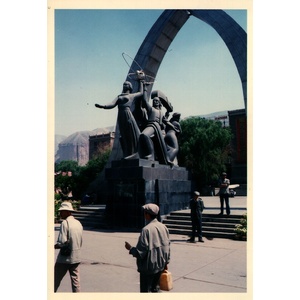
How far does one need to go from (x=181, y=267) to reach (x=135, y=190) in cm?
465

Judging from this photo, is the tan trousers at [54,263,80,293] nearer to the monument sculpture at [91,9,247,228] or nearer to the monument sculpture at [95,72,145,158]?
the monument sculpture at [91,9,247,228]

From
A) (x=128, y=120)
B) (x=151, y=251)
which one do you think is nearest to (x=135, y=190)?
(x=128, y=120)

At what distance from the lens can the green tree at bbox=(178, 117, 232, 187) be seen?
35125 millimetres

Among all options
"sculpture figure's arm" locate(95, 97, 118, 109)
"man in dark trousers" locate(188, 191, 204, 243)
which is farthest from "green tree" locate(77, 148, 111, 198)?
"man in dark trousers" locate(188, 191, 204, 243)

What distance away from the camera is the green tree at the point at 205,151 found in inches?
1383

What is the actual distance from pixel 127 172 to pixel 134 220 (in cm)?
151

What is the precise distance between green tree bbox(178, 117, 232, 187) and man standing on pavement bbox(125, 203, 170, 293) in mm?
31246

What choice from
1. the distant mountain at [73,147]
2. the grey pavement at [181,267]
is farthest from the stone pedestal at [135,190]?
the distant mountain at [73,147]

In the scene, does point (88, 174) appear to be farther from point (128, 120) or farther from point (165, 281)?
point (165, 281)

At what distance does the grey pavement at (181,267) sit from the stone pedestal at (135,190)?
1.61 metres

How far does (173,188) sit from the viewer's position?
11883mm

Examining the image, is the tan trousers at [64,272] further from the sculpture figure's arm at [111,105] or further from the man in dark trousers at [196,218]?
the sculpture figure's arm at [111,105]

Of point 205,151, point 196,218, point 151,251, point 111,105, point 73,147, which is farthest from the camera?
point 73,147

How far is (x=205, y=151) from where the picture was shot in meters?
35.6
